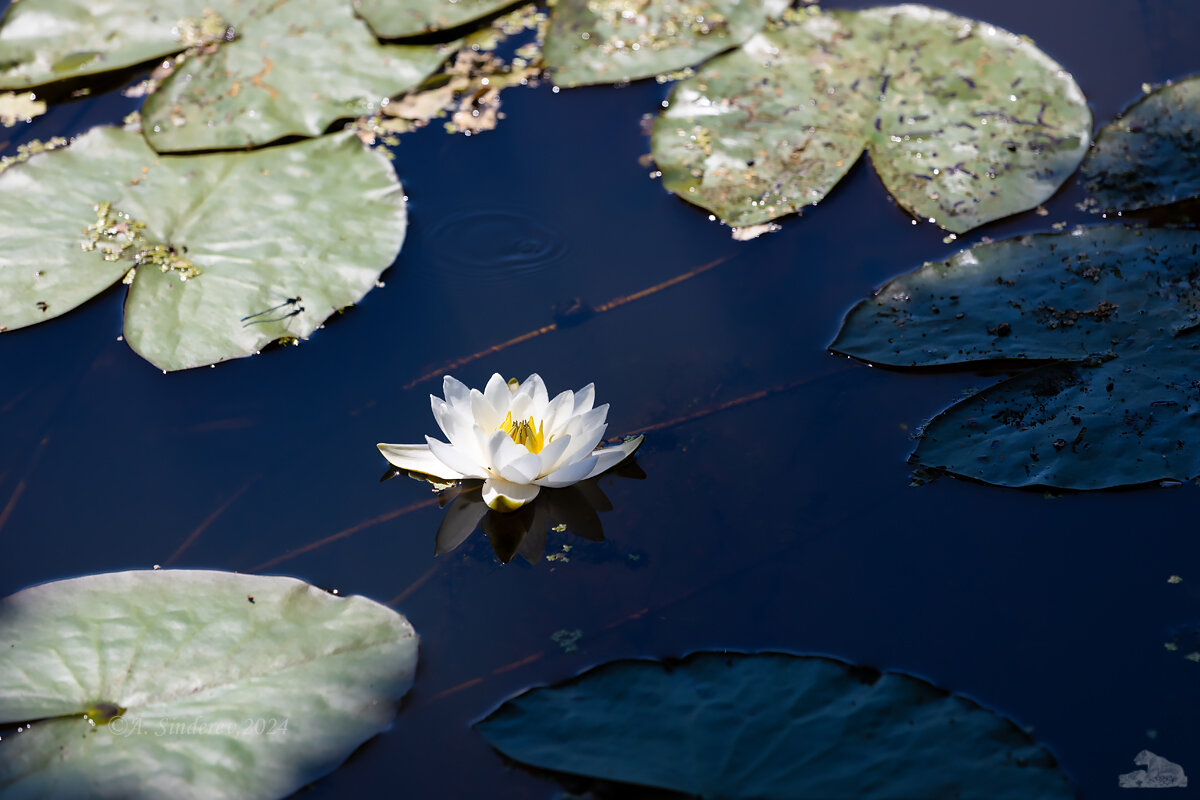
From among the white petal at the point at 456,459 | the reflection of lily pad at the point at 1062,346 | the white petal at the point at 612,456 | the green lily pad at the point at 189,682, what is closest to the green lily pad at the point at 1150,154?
the reflection of lily pad at the point at 1062,346

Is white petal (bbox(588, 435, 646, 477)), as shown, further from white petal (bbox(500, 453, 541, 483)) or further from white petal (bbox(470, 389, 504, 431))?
white petal (bbox(470, 389, 504, 431))

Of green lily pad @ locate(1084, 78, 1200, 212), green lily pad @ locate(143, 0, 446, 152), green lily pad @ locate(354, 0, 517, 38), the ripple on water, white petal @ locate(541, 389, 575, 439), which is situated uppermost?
green lily pad @ locate(354, 0, 517, 38)

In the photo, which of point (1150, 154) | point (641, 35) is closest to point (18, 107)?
point (641, 35)

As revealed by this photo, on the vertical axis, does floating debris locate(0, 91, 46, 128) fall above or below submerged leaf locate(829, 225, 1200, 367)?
above

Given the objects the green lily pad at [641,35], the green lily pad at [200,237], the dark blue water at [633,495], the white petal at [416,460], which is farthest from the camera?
the green lily pad at [641,35]

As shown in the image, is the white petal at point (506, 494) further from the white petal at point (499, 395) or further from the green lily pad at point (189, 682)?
the green lily pad at point (189, 682)

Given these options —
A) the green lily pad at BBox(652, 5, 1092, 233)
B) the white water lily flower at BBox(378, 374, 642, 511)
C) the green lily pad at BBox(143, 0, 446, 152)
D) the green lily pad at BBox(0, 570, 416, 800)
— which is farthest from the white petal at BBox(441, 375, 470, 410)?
the green lily pad at BBox(143, 0, 446, 152)
